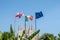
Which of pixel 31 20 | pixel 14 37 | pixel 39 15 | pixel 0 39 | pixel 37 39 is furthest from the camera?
pixel 31 20

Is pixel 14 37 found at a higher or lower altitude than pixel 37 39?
higher

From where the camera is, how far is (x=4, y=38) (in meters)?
16.1

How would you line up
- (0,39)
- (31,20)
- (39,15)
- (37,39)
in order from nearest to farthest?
(0,39), (37,39), (39,15), (31,20)

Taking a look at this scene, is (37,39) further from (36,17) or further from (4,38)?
(4,38)

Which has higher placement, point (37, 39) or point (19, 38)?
point (19, 38)

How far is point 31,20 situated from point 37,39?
825cm

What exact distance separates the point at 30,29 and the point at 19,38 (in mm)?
37552

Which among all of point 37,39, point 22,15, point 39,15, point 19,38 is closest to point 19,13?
point 22,15

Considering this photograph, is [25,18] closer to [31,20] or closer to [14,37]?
[31,20]

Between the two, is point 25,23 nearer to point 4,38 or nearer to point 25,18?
point 25,18


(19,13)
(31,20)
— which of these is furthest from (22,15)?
(31,20)

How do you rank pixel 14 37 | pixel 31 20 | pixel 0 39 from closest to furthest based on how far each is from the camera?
pixel 0 39 < pixel 14 37 < pixel 31 20

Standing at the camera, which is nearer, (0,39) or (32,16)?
(0,39)

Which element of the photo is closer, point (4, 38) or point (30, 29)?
point (4, 38)
